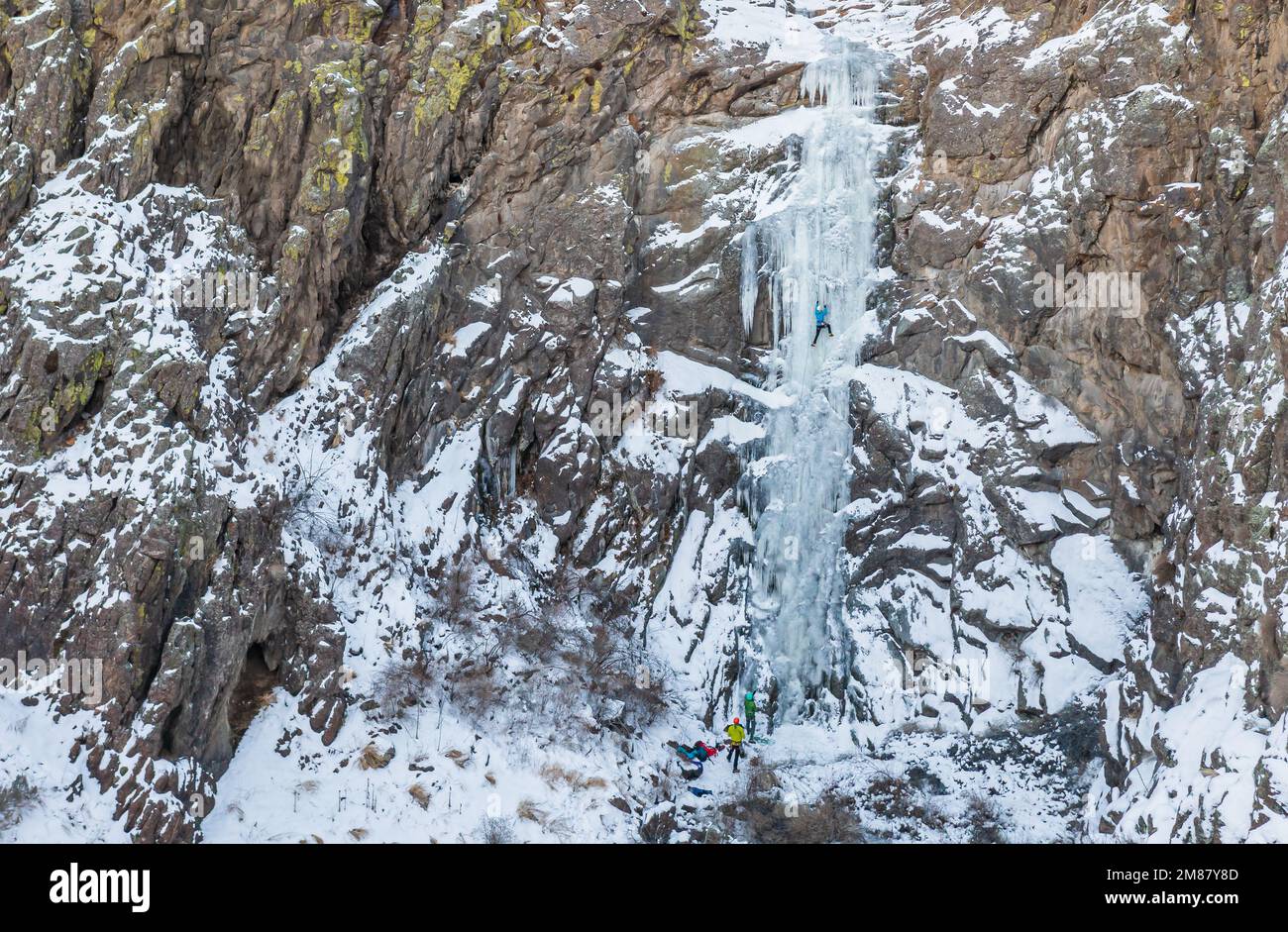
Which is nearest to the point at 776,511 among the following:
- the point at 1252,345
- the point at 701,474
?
the point at 701,474

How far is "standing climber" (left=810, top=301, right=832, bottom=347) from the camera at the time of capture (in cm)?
2331

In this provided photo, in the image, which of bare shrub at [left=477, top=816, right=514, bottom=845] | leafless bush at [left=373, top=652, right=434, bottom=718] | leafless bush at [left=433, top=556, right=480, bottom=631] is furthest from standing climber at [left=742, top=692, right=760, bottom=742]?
leafless bush at [left=373, top=652, right=434, bottom=718]

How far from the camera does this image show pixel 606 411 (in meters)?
23.0

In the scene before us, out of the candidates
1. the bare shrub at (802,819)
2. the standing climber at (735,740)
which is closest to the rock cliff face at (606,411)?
the bare shrub at (802,819)

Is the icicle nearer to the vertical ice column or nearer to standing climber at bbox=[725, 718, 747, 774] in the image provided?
the vertical ice column

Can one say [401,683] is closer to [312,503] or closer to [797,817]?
[312,503]

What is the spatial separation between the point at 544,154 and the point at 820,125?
5981mm

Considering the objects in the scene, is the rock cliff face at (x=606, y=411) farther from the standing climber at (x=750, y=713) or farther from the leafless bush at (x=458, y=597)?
the standing climber at (x=750, y=713)

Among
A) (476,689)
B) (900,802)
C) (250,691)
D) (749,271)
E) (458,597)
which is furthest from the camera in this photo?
(749,271)

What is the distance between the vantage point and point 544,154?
2330cm

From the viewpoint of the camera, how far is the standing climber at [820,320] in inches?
918

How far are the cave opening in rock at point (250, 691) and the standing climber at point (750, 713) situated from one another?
27.6 feet

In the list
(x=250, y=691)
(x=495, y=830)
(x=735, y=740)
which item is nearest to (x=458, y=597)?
(x=250, y=691)

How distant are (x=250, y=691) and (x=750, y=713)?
890 cm
